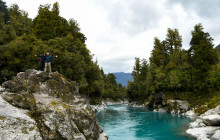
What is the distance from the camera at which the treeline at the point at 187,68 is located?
1797 inches

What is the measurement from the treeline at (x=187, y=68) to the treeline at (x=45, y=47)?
24387 millimetres

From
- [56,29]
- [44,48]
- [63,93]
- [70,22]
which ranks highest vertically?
[70,22]

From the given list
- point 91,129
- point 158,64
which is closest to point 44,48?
point 91,129

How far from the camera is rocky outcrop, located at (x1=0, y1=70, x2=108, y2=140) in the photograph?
296 inches

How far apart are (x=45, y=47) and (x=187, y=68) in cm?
4551

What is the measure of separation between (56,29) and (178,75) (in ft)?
138

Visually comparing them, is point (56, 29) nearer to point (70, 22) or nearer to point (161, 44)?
point (70, 22)

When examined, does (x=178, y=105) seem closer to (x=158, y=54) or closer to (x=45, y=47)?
(x=158, y=54)

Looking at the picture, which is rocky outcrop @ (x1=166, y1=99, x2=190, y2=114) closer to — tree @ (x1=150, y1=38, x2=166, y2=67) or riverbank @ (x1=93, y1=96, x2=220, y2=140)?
riverbank @ (x1=93, y1=96, x2=220, y2=140)

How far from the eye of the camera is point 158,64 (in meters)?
73.6

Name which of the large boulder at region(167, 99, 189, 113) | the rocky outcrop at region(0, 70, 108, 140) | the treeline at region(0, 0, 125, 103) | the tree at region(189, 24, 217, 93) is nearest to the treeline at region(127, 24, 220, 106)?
the tree at region(189, 24, 217, 93)

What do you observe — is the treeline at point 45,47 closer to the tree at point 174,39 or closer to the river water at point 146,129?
the river water at point 146,129

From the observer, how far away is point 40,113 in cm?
915

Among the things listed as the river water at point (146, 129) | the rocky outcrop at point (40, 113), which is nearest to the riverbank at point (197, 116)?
the river water at point (146, 129)
